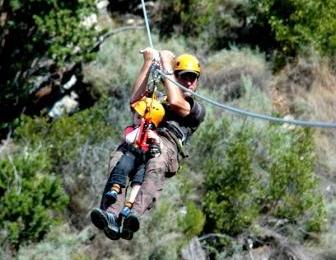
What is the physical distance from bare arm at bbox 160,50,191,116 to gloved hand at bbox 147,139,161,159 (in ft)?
1.13

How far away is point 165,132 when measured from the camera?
8.94 meters

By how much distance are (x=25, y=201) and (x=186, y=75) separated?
7904mm

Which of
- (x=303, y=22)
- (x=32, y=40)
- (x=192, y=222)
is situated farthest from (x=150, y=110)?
(x=303, y=22)

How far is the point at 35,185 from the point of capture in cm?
1633

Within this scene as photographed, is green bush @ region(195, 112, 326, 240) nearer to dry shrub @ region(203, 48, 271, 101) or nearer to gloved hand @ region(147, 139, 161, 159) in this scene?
dry shrub @ region(203, 48, 271, 101)

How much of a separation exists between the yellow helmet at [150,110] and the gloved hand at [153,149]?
177mm

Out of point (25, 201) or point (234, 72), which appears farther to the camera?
point (234, 72)

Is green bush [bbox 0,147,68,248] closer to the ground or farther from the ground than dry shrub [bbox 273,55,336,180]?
farther from the ground

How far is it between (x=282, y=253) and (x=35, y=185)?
13.8 ft

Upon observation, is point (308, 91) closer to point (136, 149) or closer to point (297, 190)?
point (297, 190)

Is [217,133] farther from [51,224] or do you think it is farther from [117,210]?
[117,210]

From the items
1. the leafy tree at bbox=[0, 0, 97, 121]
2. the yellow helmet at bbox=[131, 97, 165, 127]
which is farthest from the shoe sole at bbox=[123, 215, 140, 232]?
the leafy tree at bbox=[0, 0, 97, 121]

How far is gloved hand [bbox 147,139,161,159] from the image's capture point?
8.77m

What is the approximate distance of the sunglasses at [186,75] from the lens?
28.2 ft
